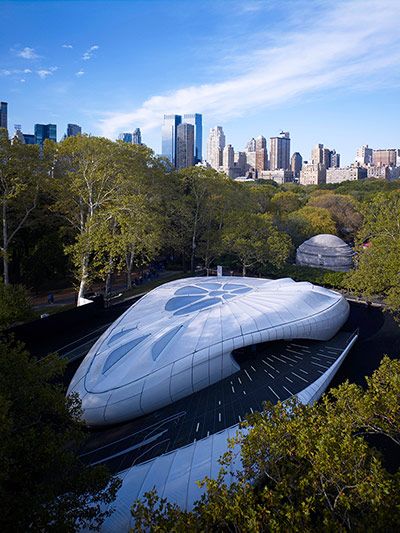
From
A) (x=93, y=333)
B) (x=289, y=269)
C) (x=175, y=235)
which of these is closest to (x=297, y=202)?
(x=289, y=269)

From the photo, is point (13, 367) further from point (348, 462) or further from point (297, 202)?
point (297, 202)

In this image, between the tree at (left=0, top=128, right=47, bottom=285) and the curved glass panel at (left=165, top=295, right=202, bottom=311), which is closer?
the curved glass panel at (left=165, top=295, right=202, bottom=311)

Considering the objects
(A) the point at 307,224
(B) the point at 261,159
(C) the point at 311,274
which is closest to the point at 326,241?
(A) the point at 307,224

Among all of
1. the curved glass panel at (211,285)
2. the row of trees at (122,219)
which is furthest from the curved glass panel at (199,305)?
the row of trees at (122,219)

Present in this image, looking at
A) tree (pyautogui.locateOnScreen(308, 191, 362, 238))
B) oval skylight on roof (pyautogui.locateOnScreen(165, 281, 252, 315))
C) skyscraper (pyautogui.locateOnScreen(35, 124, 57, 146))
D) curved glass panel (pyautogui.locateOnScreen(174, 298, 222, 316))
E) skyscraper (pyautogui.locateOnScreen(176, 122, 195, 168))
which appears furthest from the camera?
skyscraper (pyautogui.locateOnScreen(176, 122, 195, 168))

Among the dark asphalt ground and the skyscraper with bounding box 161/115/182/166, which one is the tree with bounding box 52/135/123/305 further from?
the skyscraper with bounding box 161/115/182/166

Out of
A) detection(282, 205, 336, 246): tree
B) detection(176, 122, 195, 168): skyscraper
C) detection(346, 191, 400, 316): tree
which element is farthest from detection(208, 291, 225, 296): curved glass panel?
detection(176, 122, 195, 168): skyscraper

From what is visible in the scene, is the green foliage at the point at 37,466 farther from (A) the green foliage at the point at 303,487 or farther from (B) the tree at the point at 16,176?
(B) the tree at the point at 16,176

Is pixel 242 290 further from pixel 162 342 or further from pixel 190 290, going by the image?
pixel 162 342
